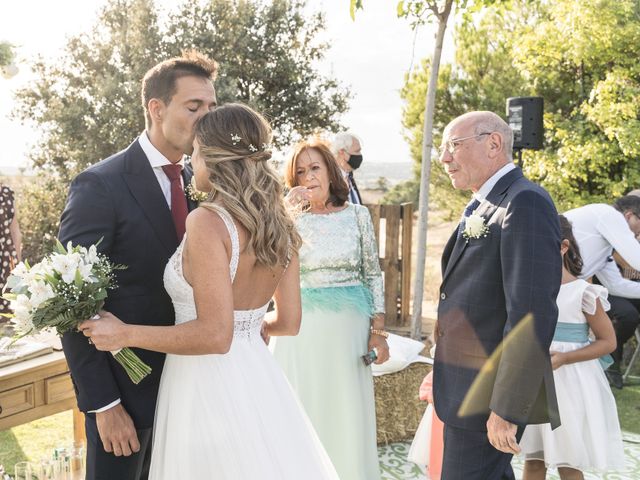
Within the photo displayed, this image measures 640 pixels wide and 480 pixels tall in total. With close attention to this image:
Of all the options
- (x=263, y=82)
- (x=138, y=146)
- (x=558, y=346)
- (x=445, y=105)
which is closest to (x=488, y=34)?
(x=445, y=105)

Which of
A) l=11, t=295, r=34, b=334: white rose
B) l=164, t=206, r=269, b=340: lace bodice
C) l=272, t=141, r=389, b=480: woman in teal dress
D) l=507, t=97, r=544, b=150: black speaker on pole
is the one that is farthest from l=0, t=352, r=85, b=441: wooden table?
l=507, t=97, r=544, b=150: black speaker on pole

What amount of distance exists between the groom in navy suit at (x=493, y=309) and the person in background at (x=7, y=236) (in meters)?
4.75

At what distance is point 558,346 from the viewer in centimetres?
361

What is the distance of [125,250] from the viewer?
7.90 feet

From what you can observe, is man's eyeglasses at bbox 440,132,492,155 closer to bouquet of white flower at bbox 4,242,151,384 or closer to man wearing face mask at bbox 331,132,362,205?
bouquet of white flower at bbox 4,242,151,384

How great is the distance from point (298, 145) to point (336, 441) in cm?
173

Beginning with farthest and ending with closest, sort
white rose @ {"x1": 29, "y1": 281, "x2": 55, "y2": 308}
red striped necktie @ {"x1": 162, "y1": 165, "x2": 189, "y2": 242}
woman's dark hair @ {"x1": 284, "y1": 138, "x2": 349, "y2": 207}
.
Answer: woman's dark hair @ {"x1": 284, "y1": 138, "x2": 349, "y2": 207}, red striped necktie @ {"x1": 162, "y1": 165, "x2": 189, "y2": 242}, white rose @ {"x1": 29, "y1": 281, "x2": 55, "y2": 308}


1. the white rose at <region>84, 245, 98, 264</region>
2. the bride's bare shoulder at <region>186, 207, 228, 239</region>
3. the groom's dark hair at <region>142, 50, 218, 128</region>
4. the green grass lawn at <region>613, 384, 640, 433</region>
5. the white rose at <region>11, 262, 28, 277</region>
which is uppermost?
the groom's dark hair at <region>142, 50, 218, 128</region>

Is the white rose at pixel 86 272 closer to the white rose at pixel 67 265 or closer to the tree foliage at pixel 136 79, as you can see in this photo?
the white rose at pixel 67 265

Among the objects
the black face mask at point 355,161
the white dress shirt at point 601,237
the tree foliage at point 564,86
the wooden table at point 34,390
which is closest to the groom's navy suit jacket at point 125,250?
the wooden table at point 34,390

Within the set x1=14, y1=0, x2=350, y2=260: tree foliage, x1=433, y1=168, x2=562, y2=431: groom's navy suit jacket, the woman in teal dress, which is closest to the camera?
x1=433, y1=168, x2=562, y2=431: groom's navy suit jacket

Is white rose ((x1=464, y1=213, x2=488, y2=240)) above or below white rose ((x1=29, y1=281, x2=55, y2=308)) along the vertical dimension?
above

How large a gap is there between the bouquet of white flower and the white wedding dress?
0.27 meters

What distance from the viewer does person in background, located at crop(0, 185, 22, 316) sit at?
20.3 feet
